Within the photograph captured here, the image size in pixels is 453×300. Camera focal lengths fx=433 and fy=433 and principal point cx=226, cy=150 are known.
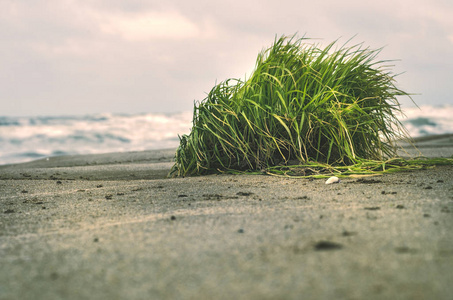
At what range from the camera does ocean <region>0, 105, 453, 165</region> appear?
1018 cm

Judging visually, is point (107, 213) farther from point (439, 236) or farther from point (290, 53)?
point (290, 53)

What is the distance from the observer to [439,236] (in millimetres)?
1070

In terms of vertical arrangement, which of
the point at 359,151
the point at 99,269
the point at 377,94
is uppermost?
the point at 377,94

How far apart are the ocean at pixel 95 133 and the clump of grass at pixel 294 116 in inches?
210

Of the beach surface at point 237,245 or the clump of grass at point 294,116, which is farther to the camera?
the clump of grass at point 294,116

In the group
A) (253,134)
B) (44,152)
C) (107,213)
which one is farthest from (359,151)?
(44,152)

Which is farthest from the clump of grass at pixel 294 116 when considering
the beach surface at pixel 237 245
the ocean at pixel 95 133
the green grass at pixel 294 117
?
the ocean at pixel 95 133

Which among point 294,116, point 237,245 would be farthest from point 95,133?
point 237,245

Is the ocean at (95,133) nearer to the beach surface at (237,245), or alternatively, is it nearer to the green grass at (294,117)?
the green grass at (294,117)

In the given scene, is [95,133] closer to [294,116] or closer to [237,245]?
[294,116]

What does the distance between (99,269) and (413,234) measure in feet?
2.54

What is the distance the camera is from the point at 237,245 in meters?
1.09

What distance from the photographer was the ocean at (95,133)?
10.2 meters

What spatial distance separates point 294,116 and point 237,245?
5.44ft
